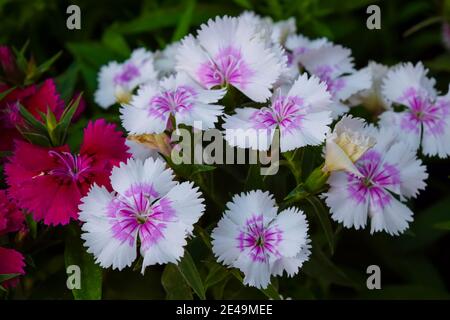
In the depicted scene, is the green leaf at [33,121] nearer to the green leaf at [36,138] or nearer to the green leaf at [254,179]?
the green leaf at [36,138]

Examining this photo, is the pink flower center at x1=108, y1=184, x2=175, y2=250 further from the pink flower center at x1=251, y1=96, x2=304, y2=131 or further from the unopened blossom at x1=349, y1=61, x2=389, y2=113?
the unopened blossom at x1=349, y1=61, x2=389, y2=113

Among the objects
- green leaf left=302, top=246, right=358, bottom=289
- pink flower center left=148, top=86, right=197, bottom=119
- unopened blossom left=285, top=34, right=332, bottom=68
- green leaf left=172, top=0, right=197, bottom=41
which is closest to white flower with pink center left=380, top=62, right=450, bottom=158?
unopened blossom left=285, top=34, right=332, bottom=68

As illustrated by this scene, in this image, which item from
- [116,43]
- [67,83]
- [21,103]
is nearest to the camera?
[21,103]

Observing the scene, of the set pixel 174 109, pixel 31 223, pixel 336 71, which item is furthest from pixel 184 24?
pixel 31 223

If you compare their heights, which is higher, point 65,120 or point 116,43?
point 116,43

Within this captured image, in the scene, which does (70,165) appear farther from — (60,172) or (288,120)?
(288,120)

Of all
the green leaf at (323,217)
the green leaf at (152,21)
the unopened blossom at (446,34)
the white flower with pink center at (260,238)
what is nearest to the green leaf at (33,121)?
the white flower with pink center at (260,238)
